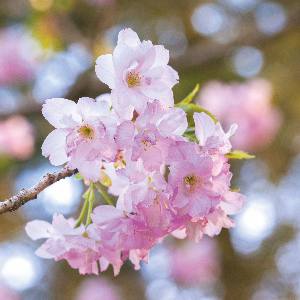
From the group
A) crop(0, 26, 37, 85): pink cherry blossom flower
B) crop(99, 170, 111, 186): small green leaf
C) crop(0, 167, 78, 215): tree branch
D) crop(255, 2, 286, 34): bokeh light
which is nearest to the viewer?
crop(0, 167, 78, 215): tree branch

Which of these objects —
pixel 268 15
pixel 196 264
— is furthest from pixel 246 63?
pixel 196 264

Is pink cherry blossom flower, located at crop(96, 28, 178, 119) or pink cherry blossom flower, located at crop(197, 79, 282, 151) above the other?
pink cherry blossom flower, located at crop(96, 28, 178, 119)

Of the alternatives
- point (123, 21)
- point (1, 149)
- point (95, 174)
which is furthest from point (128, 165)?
point (123, 21)

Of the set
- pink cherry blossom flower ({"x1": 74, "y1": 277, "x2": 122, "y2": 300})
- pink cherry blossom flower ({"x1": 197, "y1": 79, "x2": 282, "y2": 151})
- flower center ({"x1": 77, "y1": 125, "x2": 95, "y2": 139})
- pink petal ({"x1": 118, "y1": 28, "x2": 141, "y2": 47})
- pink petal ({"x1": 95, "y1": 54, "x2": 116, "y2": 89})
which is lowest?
pink cherry blossom flower ({"x1": 74, "y1": 277, "x2": 122, "y2": 300})

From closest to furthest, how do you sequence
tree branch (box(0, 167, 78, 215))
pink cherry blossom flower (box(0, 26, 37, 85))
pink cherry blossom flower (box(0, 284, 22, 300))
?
tree branch (box(0, 167, 78, 215))
pink cherry blossom flower (box(0, 26, 37, 85))
pink cherry blossom flower (box(0, 284, 22, 300))

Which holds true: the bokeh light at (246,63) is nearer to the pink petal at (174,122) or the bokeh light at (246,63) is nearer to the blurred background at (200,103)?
the blurred background at (200,103)

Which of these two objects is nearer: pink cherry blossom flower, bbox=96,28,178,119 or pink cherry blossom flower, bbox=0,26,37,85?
pink cherry blossom flower, bbox=96,28,178,119

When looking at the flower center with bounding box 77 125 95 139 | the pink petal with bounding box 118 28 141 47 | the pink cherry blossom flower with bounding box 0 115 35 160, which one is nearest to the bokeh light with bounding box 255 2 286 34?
the pink cherry blossom flower with bounding box 0 115 35 160

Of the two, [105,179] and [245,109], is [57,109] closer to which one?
[105,179]

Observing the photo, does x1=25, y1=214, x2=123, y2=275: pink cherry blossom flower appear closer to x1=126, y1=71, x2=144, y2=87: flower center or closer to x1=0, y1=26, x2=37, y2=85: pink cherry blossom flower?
x1=126, y1=71, x2=144, y2=87: flower center
